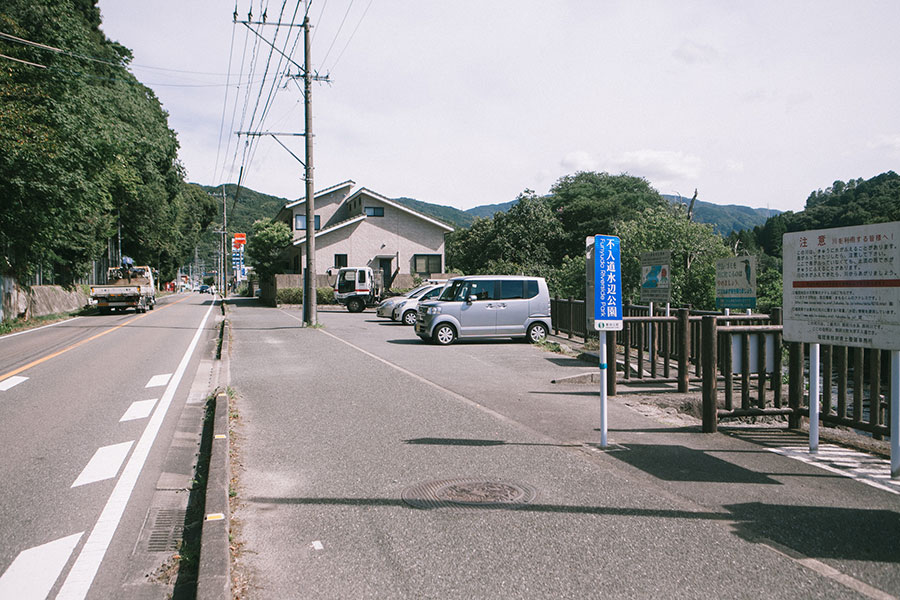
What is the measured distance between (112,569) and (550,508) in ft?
9.26

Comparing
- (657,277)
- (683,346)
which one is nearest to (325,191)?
(657,277)

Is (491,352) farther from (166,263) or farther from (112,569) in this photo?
(166,263)

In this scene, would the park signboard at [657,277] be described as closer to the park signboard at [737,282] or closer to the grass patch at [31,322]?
the park signboard at [737,282]

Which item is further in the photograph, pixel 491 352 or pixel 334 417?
pixel 491 352

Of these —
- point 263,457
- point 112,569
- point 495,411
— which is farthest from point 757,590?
point 495,411

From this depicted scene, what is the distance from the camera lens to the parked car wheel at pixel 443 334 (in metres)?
17.1

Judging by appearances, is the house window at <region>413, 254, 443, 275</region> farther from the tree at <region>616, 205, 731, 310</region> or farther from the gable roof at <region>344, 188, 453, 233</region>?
the tree at <region>616, 205, 731, 310</region>

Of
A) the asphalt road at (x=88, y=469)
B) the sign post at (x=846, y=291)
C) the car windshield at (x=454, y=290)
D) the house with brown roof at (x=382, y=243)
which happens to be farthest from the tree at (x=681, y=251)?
the sign post at (x=846, y=291)

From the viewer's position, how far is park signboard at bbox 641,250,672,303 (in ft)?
41.9

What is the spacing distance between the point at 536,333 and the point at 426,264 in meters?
29.2

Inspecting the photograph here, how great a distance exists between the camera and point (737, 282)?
1133cm

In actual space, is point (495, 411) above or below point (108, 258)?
below

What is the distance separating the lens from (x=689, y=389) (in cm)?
Answer: 961

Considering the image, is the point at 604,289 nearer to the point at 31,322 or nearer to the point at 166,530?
the point at 166,530
